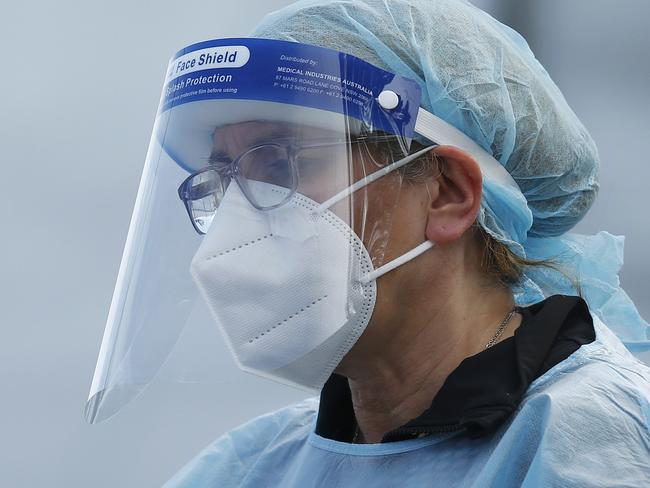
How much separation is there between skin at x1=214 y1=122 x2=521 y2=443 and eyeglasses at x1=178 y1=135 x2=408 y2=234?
0.02 m

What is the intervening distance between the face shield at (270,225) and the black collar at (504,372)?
0.15m

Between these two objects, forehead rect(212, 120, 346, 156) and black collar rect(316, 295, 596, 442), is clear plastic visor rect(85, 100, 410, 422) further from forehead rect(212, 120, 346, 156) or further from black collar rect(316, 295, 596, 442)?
black collar rect(316, 295, 596, 442)

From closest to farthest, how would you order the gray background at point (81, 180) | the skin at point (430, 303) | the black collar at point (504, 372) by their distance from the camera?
the black collar at point (504, 372) < the skin at point (430, 303) < the gray background at point (81, 180)

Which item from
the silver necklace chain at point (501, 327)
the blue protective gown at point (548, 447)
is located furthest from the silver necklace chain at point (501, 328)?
the blue protective gown at point (548, 447)

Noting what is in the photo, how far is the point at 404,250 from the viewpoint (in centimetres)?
136

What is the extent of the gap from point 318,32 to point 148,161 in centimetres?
33

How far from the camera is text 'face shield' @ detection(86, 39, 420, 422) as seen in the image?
1285 millimetres

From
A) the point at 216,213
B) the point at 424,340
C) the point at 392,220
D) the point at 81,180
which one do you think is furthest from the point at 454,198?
the point at 81,180

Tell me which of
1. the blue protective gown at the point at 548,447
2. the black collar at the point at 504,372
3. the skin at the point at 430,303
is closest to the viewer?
the blue protective gown at the point at 548,447

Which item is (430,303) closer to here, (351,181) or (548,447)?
(351,181)

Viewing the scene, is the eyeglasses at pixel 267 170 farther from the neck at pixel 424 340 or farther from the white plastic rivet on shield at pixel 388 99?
the neck at pixel 424 340

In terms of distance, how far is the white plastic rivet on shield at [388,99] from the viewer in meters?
1.33

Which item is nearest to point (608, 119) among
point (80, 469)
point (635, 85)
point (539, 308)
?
point (635, 85)

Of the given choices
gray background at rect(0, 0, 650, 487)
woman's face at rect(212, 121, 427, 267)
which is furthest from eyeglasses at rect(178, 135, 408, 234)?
gray background at rect(0, 0, 650, 487)
